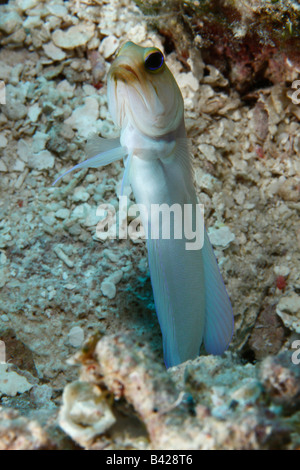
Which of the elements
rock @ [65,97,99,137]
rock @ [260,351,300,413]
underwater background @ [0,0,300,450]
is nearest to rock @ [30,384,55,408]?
underwater background @ [0,0,300,450]

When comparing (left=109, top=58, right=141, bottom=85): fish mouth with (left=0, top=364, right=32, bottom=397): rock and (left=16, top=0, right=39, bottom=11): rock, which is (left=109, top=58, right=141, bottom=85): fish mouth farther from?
(left=16, top=0, right=39, bottom=11): rock

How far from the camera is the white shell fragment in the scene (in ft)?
3.63

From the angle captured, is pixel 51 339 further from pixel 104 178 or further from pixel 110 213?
pixel 104 178

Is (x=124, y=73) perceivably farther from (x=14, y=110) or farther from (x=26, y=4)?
(x=26, y=4)

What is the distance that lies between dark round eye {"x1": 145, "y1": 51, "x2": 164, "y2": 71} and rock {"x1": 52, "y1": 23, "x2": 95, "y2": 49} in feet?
5.18

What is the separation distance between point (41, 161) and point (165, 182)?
1206 mm

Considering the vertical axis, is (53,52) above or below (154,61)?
below

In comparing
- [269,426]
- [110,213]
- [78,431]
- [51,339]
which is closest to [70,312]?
[51,339]

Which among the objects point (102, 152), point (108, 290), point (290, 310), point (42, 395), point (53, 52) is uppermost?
point (53, 52)

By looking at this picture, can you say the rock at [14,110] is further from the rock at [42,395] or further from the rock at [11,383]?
the rock at [42,395]

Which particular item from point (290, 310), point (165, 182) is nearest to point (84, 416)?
point (165, 182)

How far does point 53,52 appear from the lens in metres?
2.99

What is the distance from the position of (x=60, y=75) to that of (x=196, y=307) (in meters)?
2.19

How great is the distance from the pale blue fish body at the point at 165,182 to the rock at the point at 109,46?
1332mm
